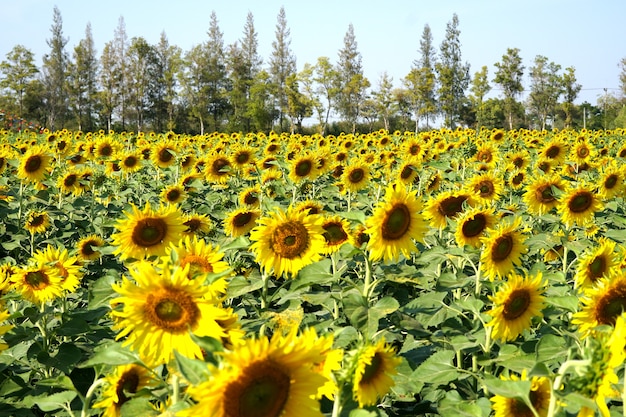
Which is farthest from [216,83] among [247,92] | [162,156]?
[162,156]

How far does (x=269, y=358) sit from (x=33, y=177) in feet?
20.1

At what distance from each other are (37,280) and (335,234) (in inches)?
67.6

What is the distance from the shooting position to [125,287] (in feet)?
5.33

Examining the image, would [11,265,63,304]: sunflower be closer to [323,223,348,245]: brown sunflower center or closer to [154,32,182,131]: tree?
[323,223,348,245]: brown sunflower center

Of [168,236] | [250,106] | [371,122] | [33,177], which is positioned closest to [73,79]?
[250,106]

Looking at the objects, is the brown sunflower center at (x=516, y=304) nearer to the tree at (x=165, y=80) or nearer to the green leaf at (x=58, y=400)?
the green leaf at (x=58, y=400)

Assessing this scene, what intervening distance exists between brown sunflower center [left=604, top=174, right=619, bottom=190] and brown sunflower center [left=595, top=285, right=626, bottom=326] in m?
4.42

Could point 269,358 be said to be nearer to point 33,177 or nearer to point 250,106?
point 33,177

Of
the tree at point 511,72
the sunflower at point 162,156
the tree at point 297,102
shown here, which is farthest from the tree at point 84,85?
the sunflower at point 162,156

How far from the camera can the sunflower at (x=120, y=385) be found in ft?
6.34

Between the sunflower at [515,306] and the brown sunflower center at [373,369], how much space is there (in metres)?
0.84

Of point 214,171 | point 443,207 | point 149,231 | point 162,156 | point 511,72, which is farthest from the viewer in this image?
point 511,72

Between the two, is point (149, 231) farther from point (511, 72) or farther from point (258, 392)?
point (511, 72)

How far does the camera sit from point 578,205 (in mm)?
4535
